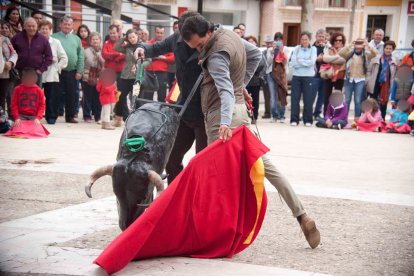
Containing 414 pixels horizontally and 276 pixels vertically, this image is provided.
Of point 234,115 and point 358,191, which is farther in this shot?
point 358,191

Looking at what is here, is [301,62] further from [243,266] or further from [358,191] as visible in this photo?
[243,266]

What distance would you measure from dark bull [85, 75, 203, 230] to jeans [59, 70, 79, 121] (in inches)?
310

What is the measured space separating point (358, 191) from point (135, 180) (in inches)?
137

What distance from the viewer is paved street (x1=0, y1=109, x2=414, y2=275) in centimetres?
462

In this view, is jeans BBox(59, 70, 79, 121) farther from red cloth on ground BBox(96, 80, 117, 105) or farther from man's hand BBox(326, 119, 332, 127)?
man's hand BBox(326, 119, 332, 127)

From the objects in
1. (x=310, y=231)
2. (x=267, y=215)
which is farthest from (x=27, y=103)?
(x=310, y=231)

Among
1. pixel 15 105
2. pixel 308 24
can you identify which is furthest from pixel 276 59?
pixel 308 24

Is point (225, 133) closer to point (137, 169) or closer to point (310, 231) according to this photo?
point (137, 169)

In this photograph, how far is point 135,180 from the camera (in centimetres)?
468

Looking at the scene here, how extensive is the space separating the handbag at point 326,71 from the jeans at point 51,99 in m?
5.33

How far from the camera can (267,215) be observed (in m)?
6.12

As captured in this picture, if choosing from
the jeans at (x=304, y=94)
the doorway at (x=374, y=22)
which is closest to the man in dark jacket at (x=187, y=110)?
the jeans at (x=304, y=94)

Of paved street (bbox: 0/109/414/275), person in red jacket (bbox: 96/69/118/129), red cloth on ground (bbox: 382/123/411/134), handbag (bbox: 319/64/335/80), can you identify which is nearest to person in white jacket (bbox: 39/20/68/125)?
person in red jacket (bbox: 96/69/118/129)

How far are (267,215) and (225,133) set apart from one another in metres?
1.53
